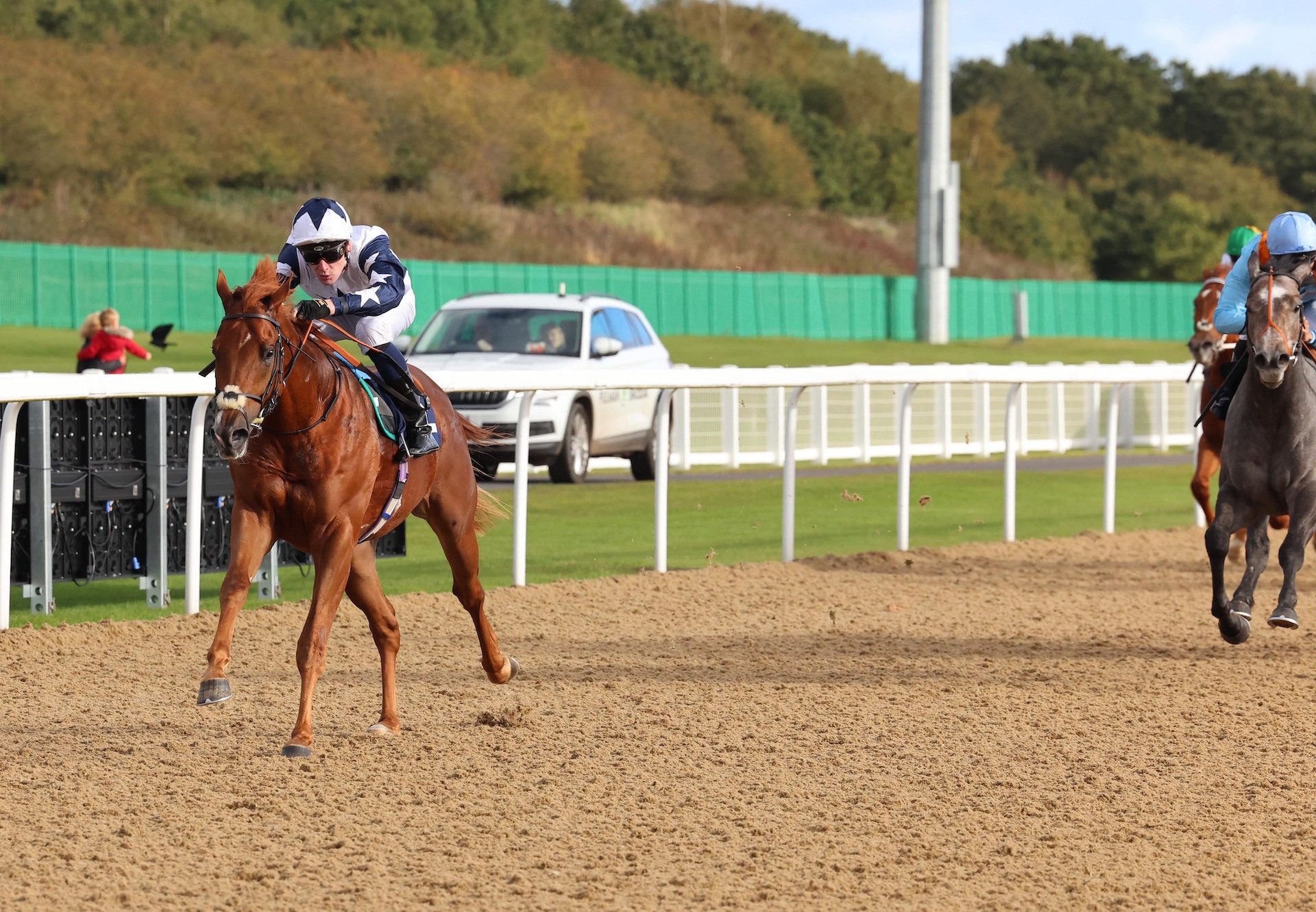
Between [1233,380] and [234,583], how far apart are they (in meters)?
4.62

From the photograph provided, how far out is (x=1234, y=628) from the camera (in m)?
7.55

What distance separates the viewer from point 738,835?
4703 mm

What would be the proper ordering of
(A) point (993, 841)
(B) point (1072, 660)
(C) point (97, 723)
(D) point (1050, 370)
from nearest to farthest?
(A) point (993, 841)
(C) point (97, 723)
(B) point (1072, 660)
(D) point (1050, 370)

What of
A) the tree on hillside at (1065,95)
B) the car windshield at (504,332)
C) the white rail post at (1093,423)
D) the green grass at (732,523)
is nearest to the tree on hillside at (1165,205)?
the tree on hillside at (1065,95)

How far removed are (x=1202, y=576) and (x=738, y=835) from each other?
710 cm

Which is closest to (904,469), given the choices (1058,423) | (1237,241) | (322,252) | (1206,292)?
(1206,292)

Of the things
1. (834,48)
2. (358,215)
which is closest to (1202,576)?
(358,215)

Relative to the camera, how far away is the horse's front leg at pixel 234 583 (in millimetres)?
5348

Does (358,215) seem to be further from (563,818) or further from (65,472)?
(563,818)

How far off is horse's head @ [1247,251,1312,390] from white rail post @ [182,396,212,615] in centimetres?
470

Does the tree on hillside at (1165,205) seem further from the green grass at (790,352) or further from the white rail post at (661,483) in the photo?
the white rail post at (661,483)

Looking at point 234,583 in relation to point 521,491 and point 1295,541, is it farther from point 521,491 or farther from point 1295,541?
point 1295,541

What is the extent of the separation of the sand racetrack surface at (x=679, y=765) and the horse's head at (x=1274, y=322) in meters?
1.27

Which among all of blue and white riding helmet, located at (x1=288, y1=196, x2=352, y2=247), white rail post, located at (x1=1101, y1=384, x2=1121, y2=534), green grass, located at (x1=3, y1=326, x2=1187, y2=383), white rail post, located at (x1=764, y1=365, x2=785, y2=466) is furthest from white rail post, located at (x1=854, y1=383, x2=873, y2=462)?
blue and white riding helmet, located at (x1=288, y1=196, x2=352, y2=247)
